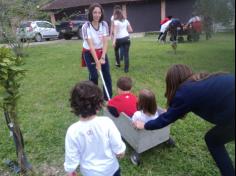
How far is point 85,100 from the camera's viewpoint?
6.59ft

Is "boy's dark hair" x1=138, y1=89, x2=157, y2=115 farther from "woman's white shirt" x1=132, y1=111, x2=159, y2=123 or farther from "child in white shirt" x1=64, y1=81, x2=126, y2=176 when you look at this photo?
"child in white shirt" x1=64, y1=81, x2=126, y2=176

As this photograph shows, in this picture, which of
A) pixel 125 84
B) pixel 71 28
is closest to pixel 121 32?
pixel 125 84

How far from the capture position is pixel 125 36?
284 inches

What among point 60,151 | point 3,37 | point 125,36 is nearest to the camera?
point 60,151

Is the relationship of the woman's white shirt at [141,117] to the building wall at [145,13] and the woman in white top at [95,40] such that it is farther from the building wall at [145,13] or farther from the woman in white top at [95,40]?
the building wall at [145,13]

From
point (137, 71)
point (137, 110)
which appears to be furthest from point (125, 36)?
point (137, 110)

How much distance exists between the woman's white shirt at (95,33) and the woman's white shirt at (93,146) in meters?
2.49

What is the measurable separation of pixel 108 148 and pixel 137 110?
3.90 feet

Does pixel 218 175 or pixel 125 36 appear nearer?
pixel 218 175

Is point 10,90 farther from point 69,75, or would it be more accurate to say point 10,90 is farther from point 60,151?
point 69,75

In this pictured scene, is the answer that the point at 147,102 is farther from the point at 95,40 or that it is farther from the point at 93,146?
the point at 95,40

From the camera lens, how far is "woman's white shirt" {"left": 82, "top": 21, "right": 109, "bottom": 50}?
4.37 m

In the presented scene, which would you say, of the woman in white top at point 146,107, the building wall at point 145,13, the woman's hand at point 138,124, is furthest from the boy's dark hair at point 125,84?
the building wall at point 145,13

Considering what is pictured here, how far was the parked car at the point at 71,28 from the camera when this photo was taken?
62.3 ft
